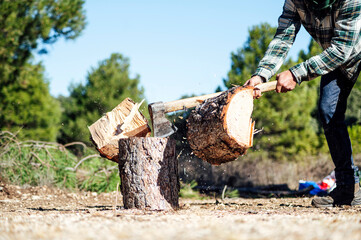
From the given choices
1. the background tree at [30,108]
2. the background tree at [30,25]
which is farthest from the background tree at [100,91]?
the background tree at [30,25]

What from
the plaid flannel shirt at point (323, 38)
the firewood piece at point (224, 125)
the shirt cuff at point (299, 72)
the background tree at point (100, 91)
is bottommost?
the firewood piece at point (224, 125)

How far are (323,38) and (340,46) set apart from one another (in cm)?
25

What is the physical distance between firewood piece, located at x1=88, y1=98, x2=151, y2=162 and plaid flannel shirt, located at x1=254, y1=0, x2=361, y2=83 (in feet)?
3.70

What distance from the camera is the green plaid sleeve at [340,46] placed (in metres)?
2.64

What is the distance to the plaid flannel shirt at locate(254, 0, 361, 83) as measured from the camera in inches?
104

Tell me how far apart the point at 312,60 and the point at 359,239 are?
167 centimetres

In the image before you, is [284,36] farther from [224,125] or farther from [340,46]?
[224,125]

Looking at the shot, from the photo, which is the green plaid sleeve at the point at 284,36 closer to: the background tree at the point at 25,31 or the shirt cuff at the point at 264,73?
the shirt cuff at the point at 264,73

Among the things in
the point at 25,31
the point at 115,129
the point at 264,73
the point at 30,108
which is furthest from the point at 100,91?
the point at 264,73

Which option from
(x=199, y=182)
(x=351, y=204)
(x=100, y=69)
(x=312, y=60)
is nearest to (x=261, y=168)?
(x=199, y=182)

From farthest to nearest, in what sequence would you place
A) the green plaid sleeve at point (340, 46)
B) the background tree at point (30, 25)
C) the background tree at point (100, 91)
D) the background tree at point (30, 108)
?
the background tree at point (100, 91) < the background tree at point (30, 108) < the background tree at point (30, 25) < the green plaid sleeve at point (340, 46)

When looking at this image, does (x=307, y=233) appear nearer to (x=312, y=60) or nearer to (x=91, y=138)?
(x=312, y=60)

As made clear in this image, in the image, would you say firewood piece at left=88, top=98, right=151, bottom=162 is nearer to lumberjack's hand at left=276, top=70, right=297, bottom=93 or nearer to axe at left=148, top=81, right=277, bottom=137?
axe at left=148, top=81, right=277, bottom=137

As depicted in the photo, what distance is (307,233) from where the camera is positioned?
1.46 meters
